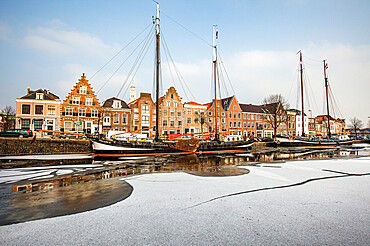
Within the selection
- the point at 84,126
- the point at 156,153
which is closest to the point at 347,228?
the point at 156,153

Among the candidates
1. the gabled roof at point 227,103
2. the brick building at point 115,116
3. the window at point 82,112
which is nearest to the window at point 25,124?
the window at point 82,112

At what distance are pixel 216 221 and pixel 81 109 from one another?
4282 centimetres

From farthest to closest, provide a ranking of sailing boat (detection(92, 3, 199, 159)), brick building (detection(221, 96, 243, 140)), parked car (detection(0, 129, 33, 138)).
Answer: brick building (detection(221, 96, 243, 140)), parked car (detection(0, 129, 33, 138)), sailing boat (detection(92, 3, 199, 159))

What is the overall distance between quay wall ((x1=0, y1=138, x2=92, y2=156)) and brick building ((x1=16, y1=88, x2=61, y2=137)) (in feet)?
45.6

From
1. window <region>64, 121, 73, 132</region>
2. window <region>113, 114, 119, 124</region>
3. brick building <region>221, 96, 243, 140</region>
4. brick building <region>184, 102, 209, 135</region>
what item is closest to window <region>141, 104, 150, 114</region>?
window <region>113, 114, 119, 124</region>

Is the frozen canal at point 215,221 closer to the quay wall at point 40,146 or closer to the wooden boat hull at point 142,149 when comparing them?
the wooden boat hull at point 142,149

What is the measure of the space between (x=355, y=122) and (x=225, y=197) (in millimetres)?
113001

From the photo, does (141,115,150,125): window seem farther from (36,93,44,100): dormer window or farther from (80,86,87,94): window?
(36,93,44,100): dormer window

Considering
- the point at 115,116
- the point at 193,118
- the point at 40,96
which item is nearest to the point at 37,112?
the point at 40,96

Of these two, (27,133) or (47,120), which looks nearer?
(27,133)

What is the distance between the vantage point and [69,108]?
3938 centimetres

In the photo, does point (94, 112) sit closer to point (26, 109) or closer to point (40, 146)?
point (26, 109)

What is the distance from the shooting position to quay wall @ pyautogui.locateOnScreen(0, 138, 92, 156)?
922 inches

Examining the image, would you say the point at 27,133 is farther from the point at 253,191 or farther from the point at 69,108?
the point at 253,191
